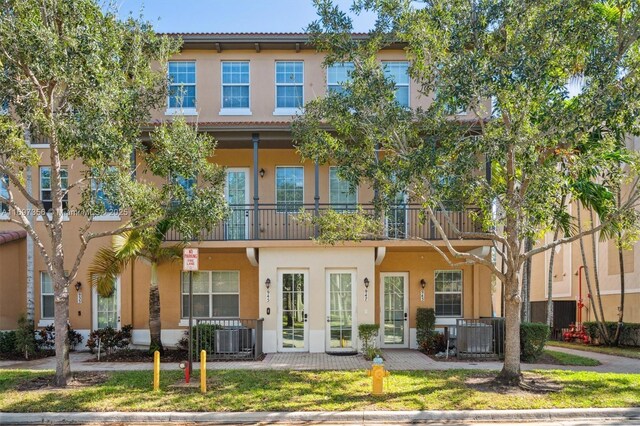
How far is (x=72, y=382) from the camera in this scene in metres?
11.2

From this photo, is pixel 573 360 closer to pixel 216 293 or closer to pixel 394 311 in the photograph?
pixel 394 311

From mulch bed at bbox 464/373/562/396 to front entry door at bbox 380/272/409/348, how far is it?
18.3ft

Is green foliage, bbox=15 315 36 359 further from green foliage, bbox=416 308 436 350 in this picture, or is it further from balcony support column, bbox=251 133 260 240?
green foliage, bbox=416 308 436 350

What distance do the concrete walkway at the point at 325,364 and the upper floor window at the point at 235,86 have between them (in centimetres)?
826

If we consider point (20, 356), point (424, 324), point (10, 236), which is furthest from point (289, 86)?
point (20, 356)

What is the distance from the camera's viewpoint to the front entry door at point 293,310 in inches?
637

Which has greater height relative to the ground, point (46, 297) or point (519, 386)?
point (46, 297)

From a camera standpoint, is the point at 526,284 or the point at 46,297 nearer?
the point at 46,297

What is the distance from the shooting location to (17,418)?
30.1 feet

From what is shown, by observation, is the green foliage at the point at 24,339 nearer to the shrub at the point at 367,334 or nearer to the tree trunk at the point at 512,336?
the shrub at the point at 367,334

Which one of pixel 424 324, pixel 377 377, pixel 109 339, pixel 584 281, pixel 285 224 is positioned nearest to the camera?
pixel 377 377

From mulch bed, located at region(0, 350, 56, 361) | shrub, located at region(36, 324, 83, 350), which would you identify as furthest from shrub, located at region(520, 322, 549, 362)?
mulch bed, located at region(0, 350, 56, 361)

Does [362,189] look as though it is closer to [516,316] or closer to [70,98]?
[516,316]

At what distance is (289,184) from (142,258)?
5.19m
